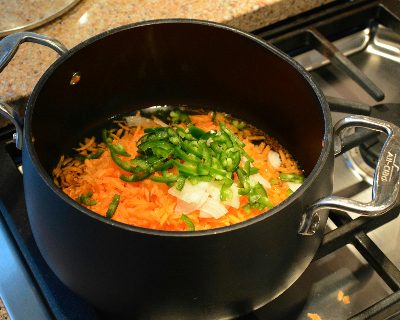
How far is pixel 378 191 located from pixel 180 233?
24 cm

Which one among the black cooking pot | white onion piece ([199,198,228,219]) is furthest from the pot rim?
white onion piece ([199,198,228,219])

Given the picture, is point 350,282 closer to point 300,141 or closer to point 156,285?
point 300,141

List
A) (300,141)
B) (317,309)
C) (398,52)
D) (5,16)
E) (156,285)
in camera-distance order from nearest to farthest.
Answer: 1. (156,285)
2. (317,309)
3. (300,141)
4. (5,16)
5. (398,52)

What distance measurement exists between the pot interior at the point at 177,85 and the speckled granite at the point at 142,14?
166mm

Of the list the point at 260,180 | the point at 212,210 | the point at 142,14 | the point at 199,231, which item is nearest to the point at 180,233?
the point at 199,231

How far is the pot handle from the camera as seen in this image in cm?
64

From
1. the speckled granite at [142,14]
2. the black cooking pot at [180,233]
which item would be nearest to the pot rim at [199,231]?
the black cooking pot at [180,233]

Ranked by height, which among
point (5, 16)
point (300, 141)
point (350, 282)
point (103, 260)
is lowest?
point (350, 282)

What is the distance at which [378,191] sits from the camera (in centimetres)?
66

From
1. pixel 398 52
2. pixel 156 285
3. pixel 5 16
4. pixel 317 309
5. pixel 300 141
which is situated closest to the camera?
pixel 156 285

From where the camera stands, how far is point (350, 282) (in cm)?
88

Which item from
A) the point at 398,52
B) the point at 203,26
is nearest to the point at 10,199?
the point at 203,26

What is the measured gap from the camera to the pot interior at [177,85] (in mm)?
862

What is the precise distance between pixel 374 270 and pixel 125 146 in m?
0.44
